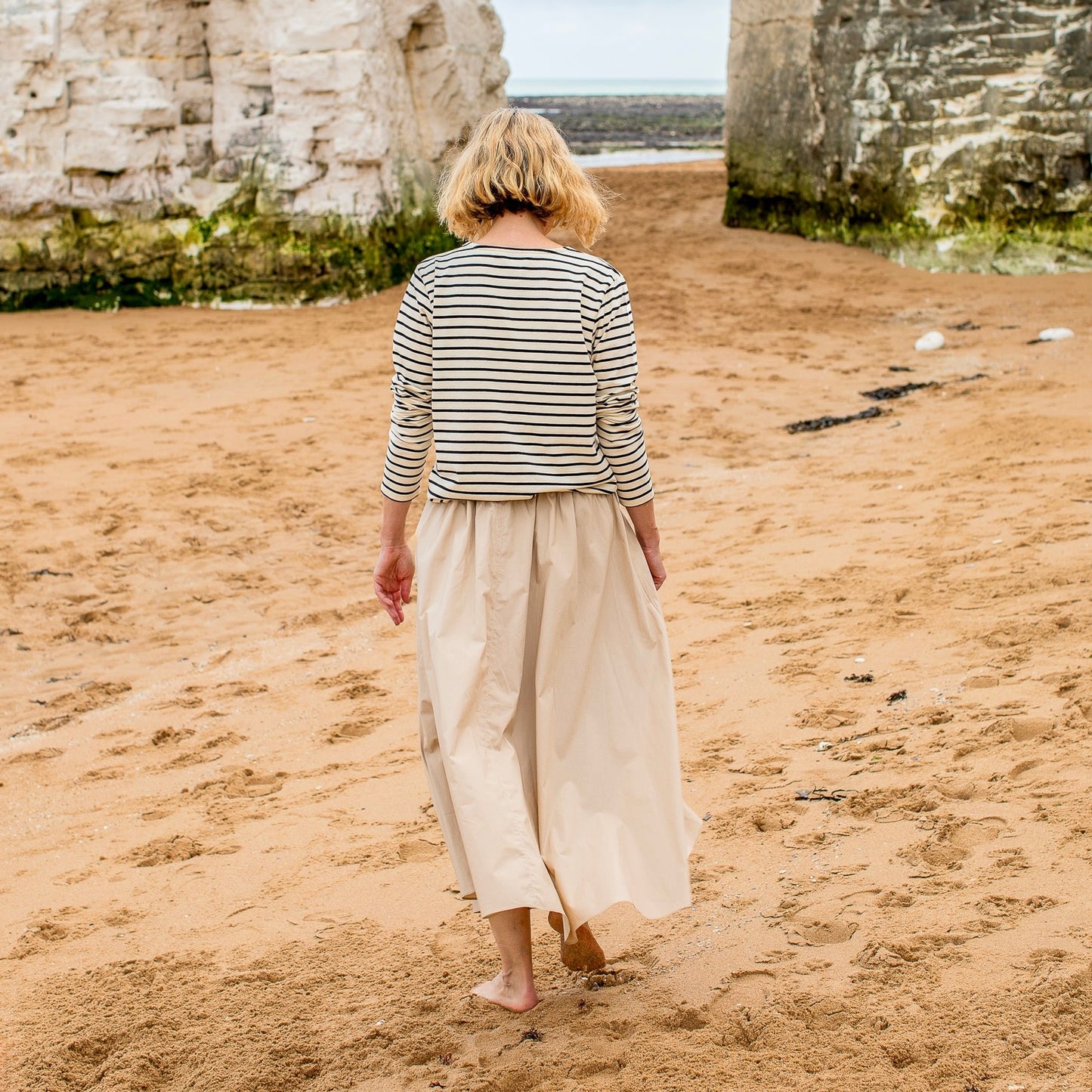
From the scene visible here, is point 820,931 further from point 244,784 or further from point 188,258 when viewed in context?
point 188,258

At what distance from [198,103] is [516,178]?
9985 millimetres

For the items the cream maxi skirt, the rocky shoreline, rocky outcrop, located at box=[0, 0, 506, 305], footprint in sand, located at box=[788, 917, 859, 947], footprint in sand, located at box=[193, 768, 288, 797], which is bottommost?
footprint in sand, located at box=[193, 768, 288, 797]

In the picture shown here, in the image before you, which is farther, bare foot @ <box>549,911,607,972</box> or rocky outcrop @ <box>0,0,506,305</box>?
rocky outcrop @ <box>0,0,506,305</box>

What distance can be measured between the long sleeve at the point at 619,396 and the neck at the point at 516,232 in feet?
0.61

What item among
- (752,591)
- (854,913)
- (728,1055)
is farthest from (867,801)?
(752,591)

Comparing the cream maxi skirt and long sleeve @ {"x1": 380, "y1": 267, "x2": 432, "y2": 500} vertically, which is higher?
long sleeve @ {"x1": 380, "y1": 267, "x2": 432, "y2": 500}

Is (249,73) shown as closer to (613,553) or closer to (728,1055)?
(613,553)

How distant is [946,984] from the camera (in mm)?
2441

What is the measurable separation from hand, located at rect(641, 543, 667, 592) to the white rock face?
9325mm

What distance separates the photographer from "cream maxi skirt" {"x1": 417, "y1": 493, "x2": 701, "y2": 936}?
2.44 m

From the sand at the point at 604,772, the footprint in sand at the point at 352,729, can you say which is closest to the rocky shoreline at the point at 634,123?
the sand at the point at 604,772

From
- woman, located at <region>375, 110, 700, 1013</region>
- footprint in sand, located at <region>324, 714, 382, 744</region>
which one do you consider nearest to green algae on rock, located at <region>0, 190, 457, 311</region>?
footprint in sand, located at <region>324, 714, 382, 744</region>

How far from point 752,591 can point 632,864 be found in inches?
106

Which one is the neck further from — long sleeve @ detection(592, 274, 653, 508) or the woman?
long sleeve @ detection(592, 274, 653, 508)
